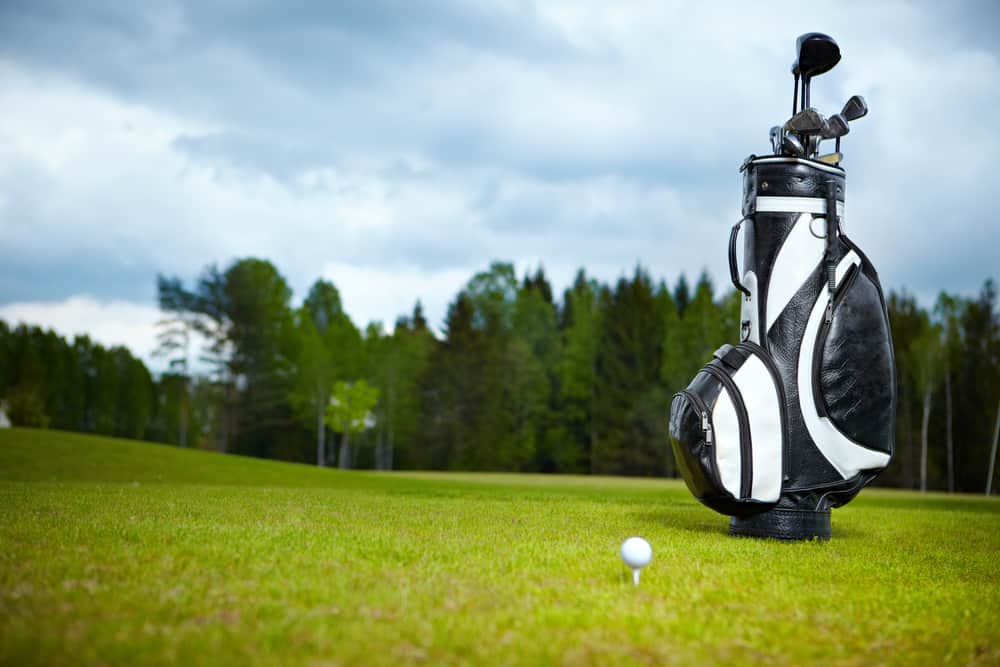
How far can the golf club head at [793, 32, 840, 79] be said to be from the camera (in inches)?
342

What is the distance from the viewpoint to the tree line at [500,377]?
172 ft

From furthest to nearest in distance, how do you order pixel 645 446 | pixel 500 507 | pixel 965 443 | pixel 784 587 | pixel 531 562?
pixel 645 446, pixel 965 443, pixel 500 507, pixel 531 562, pixel 784 587

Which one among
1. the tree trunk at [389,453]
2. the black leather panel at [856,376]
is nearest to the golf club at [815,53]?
the black leather panel at [856,376]

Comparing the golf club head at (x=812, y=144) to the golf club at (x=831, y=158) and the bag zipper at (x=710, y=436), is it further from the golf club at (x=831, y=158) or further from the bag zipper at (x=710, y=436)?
the bag zipper at (x=710, y=436)

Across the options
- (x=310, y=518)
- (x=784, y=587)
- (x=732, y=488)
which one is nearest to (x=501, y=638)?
(x=784, y=587)

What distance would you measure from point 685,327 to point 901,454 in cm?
1598

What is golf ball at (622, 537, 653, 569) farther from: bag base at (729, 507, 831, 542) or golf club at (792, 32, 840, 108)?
golf club at (792, 32, 840, 108)

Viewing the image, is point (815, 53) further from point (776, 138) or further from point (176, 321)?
point (176, 321)

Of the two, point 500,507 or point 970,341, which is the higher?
point 970,341

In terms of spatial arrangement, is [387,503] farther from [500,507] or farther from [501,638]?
[501,638]

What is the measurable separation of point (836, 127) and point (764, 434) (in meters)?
3.36

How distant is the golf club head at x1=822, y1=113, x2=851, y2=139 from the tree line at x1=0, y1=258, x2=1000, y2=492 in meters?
45.4

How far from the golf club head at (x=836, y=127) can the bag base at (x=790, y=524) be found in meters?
3.92

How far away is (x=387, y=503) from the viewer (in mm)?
12156
